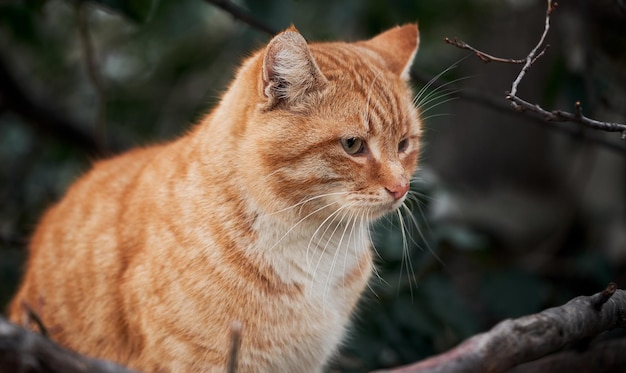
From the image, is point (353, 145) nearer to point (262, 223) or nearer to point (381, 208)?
point (381, 208)

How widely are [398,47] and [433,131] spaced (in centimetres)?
263

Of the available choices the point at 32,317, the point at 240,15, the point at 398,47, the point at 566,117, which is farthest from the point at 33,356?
the point at 240,15

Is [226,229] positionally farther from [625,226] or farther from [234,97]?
[625,226]

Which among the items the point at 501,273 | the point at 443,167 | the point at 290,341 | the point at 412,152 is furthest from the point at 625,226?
the point at 290,341

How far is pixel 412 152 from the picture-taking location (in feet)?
9.09

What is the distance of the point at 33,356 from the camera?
1.55m

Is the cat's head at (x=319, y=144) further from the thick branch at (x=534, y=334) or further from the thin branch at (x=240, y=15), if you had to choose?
the thin branch at (x=240, y=15)

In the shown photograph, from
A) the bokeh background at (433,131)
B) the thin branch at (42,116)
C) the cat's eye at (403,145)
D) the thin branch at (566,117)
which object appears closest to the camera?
the thin branch at (566,117)

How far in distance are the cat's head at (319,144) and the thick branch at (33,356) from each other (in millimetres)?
1058

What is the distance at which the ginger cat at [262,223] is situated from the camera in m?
2.47

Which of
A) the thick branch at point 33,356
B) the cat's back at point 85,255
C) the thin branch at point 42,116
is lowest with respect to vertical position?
the thin branch at point 42,116

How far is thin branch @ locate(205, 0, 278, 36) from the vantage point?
131 inches

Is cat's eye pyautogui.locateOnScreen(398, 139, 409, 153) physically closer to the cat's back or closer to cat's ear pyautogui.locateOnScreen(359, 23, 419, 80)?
cat's ear pyautogui.locateOnScreen(359, 23, 419, 80)

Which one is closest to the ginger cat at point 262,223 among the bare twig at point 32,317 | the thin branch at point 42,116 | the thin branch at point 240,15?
the bare twig at point 32,317
